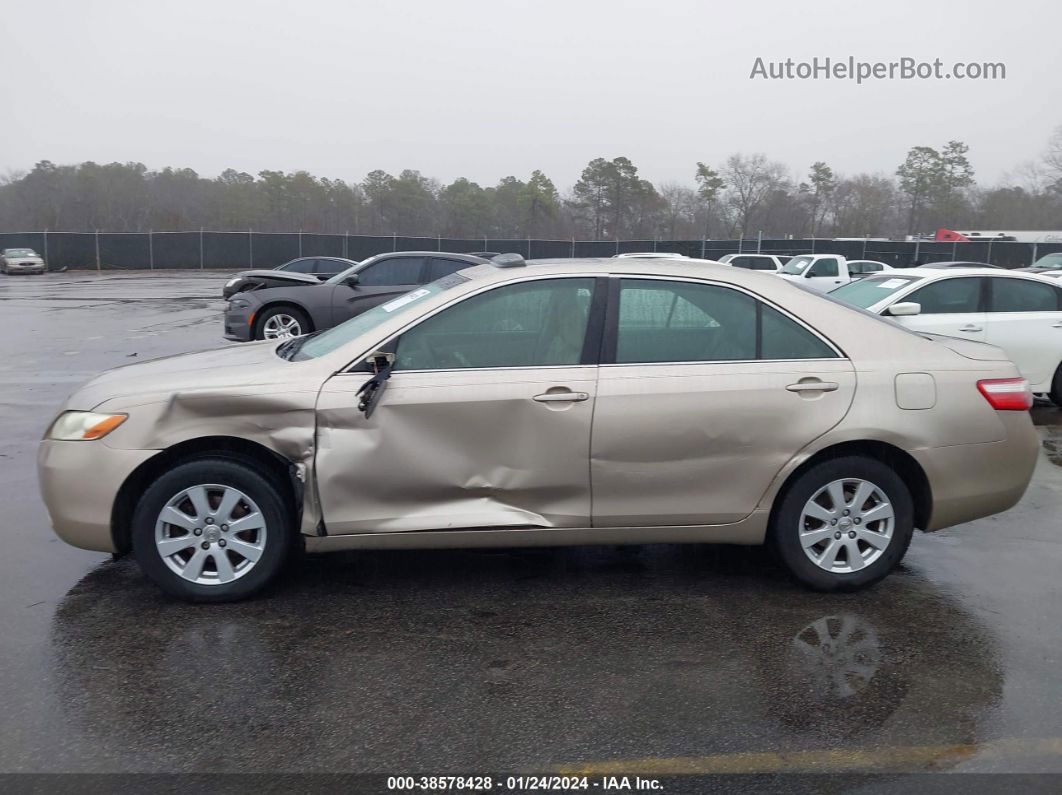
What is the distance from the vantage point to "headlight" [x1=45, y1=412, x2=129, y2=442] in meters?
4.24

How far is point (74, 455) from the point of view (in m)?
4.23

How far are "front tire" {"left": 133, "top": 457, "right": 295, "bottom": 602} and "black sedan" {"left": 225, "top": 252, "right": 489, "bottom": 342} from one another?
8799 mm

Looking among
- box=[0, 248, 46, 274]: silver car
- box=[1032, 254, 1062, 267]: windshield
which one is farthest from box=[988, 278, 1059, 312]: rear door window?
box=[0, 248, 46, 274]: silver car

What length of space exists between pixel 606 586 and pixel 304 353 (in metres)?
2.05

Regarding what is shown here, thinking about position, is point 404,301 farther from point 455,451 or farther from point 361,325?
point 455,451

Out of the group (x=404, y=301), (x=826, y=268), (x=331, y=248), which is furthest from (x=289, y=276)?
(x=331, y=248)

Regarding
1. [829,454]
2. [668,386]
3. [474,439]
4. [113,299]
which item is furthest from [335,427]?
[113,299]

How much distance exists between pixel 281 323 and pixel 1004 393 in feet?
34.8

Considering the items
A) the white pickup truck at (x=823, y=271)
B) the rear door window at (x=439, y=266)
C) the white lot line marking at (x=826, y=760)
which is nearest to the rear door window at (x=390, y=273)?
the rear door window at (x=439, y=266)

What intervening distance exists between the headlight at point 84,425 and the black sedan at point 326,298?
8627 mm

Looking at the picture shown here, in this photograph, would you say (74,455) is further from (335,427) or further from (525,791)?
(525,791)

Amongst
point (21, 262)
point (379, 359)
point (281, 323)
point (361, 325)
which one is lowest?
point (281, 323)

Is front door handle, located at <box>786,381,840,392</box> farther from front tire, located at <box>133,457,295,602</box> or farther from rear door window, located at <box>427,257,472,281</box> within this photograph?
rear door window, located at <box>427,257,472,281</box>

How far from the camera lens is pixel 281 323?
1310cm
